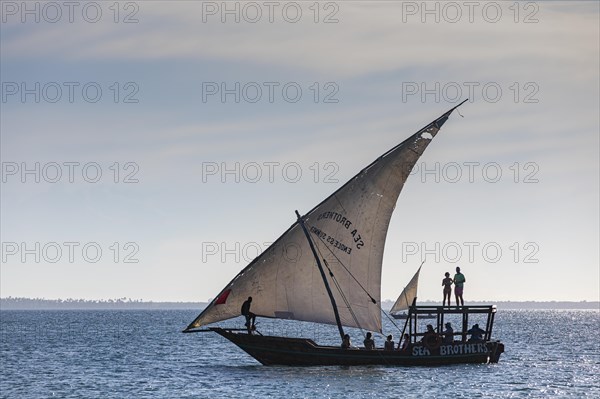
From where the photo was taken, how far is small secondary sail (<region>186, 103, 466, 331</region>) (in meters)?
49.6

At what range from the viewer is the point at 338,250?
5022 cm

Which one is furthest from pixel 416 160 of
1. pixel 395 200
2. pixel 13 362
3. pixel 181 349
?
pixel 181 349

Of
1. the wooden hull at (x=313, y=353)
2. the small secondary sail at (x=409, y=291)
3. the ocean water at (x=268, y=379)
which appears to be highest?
the small secondary sail at (x=409, y=291)

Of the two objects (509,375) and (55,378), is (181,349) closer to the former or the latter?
(55,378)

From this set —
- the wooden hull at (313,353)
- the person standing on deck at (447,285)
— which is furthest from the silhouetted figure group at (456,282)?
the wooden hull at (313,353)

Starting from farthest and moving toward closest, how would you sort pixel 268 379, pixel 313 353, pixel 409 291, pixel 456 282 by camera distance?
1. pixel 409 291
2. pixel 456 282
3. pixel 313 353
4. pixel 268 379

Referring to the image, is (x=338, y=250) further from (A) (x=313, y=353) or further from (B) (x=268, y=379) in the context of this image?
(B) (x=268, y=379)

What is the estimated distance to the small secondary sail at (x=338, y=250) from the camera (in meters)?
49.6

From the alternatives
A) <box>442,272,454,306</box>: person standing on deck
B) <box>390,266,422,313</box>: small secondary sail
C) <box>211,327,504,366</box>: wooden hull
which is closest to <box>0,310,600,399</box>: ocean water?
<box>211,327,504,366</box>: wooden hull

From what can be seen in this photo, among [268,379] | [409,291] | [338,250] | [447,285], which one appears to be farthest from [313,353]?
[409,291]

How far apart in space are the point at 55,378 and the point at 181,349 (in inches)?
1208

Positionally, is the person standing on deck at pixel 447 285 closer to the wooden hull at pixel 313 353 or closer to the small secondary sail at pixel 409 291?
the wooden hull at pixel 313 353

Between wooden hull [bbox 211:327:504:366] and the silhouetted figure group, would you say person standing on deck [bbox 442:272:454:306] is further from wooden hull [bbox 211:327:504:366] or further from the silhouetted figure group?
wooden hull [bbox 211:327:504:366]

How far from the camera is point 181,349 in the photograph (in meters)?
84.1
